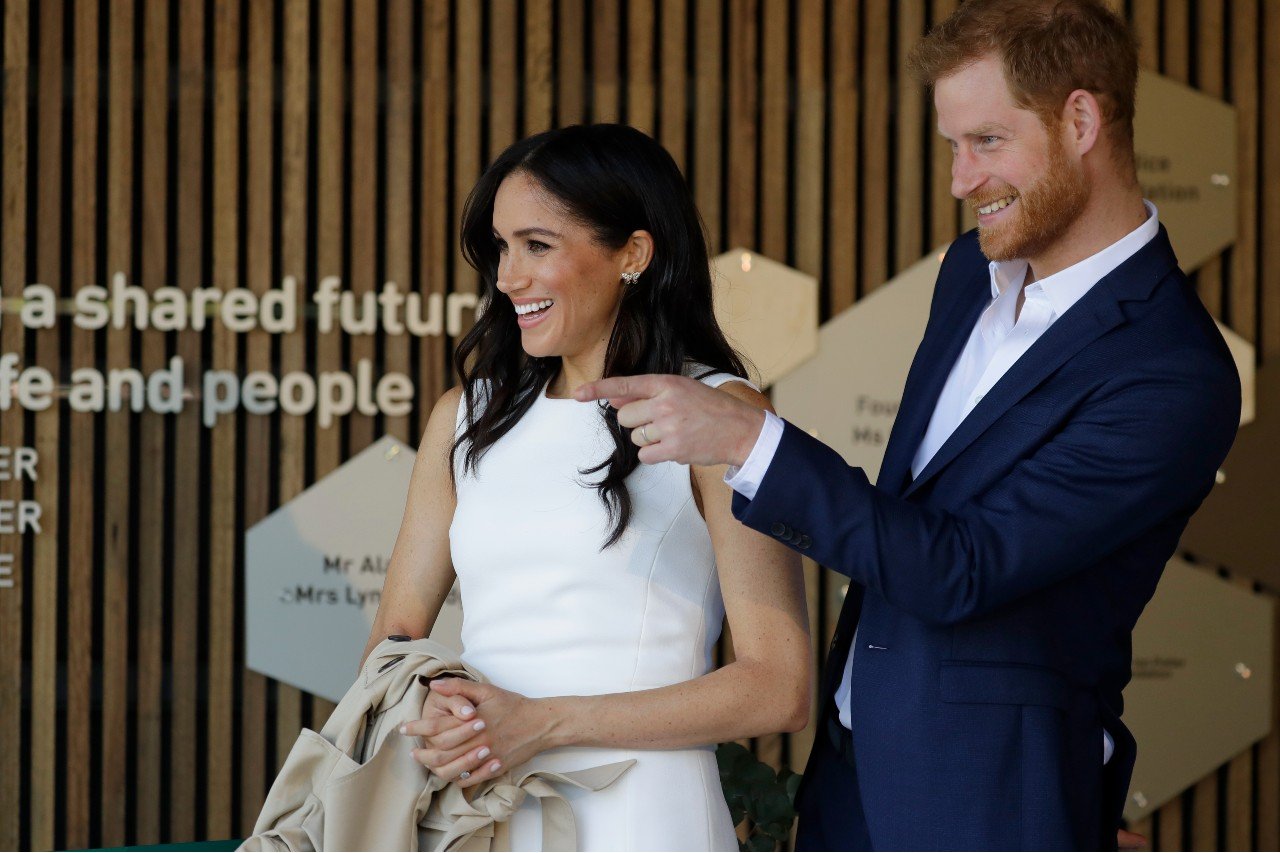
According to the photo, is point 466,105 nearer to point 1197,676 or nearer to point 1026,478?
point 1197,676

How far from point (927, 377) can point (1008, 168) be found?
0.43m

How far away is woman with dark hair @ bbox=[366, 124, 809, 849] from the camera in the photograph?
7.33 ft

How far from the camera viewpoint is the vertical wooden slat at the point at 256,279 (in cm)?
473

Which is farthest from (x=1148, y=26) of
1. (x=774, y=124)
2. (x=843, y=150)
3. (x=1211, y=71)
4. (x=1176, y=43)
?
(x=774, y=124)

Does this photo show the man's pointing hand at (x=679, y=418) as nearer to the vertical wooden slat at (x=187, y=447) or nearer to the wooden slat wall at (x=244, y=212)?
the wooden slat wall at (x=244, y=212)

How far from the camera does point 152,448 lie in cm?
469

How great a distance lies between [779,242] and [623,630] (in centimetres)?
284

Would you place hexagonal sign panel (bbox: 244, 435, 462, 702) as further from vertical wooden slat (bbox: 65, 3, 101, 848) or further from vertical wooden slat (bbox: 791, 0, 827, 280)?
vertical wooden slat (bbox: 791, 0, 827, 280)

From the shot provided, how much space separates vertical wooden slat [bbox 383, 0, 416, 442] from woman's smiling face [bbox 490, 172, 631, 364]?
236 centimetres

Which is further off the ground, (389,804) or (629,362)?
(629,362)

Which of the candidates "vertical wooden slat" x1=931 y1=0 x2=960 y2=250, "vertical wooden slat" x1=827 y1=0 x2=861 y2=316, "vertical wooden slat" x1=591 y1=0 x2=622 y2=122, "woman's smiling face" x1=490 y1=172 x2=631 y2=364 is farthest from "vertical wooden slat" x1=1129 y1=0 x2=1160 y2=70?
"woman's smiling face" x1=490 y1=172 x2=631 y2=364

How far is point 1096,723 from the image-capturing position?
2.17 meters

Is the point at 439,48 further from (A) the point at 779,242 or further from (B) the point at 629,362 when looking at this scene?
(B) the point at 629,362

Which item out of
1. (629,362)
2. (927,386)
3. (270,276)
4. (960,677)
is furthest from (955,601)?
(270,276)
